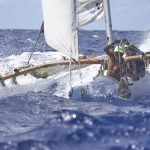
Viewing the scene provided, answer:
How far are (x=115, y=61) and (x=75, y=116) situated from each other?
423cm

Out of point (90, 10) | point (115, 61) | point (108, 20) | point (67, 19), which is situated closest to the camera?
point (115, 61)

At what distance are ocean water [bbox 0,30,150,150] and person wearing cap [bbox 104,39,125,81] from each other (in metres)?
0.28

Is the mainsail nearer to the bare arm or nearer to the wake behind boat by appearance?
the wake behind boat

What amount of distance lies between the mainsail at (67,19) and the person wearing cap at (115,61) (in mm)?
777

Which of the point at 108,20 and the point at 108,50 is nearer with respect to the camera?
the point at 108,50

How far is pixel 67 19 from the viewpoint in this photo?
11.0m

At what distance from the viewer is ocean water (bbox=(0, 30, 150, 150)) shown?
5.55m

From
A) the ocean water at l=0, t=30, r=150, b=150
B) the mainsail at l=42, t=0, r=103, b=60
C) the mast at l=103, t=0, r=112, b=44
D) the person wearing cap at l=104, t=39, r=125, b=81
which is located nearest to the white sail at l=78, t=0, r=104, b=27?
the mainsail at l=42, t=0, r=103, b=60

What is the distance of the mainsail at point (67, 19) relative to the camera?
36.0 feet

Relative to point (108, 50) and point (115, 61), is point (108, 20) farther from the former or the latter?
point (115, 61)

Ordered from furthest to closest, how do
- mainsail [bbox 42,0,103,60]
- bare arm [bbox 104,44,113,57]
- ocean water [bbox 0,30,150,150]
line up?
mainsail [bbox 42,0,103,60] → bare arm [bbox 104,44,113,57] → ocean water [bbox 0,30,150,150]

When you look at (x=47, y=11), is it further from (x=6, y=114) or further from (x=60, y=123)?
(x=60, y=123)

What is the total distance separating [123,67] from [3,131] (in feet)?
16.5

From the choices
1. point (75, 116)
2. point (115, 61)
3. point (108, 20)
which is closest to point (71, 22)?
point (108, 20)
